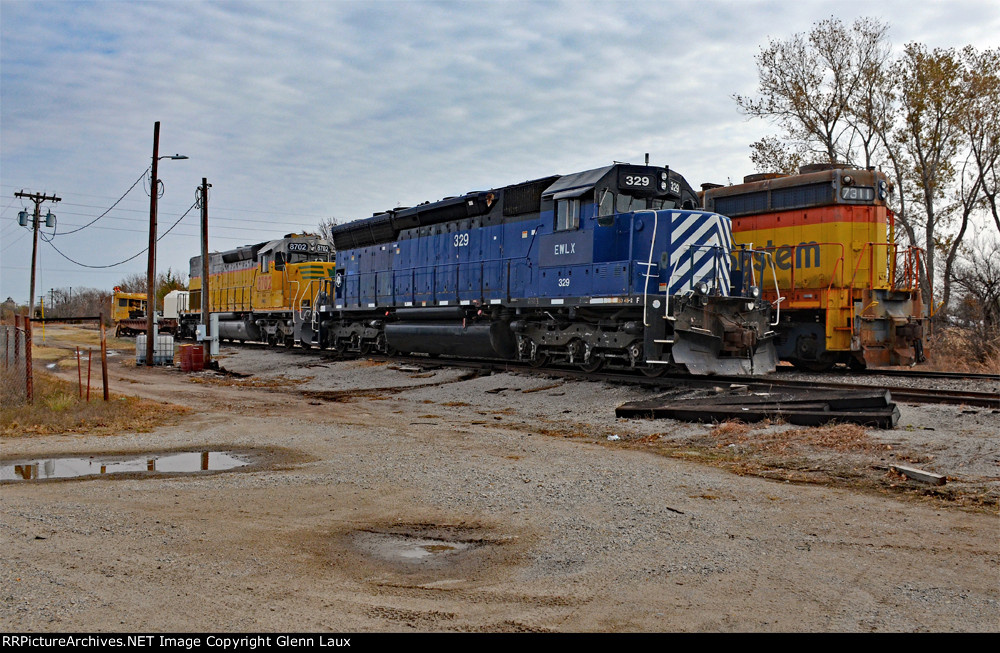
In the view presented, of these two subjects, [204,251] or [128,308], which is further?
[128,308]

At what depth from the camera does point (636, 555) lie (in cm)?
475

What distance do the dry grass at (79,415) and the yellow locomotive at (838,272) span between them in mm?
11089

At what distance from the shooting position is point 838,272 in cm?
1533

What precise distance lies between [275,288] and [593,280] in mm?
17233

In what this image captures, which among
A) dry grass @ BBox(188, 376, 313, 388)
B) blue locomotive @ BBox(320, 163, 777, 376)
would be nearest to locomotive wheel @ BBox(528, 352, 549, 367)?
blue locomotive @ BBox(320, 163, 777, 376)

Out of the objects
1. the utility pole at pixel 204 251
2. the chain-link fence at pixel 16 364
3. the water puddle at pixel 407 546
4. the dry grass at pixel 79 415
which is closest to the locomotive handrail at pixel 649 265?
the dry grass at pixel 79 415

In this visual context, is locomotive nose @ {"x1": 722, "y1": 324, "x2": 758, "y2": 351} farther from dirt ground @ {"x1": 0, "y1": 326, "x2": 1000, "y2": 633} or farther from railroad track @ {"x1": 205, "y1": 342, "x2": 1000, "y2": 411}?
dirt ground @ {"x1": 0, "y1": 326, "x2": 1000, "y2": 633}

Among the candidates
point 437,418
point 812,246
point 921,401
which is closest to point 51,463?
point 437,418

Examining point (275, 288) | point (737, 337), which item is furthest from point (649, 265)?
point (275, 288)

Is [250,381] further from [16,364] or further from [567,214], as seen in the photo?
[567,214]

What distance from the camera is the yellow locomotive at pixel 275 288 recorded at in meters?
26.4
